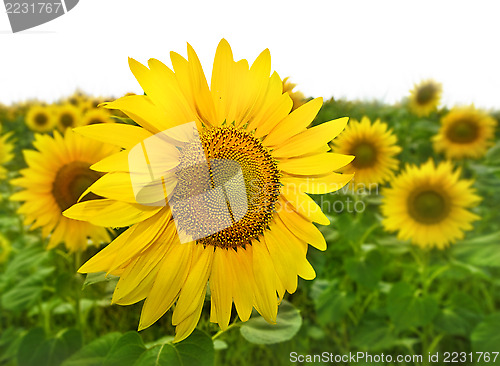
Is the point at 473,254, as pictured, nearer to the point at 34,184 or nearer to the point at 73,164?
the point at 73,164

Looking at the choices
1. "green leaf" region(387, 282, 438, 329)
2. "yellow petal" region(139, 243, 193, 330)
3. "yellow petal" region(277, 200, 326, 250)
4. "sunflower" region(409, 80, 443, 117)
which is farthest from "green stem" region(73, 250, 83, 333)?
"sunflower" region(409, 80, 443, 117)

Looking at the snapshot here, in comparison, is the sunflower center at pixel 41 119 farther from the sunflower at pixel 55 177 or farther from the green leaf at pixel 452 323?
the green leaf at pixel 452 323

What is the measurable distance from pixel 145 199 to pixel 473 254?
1.35 metres

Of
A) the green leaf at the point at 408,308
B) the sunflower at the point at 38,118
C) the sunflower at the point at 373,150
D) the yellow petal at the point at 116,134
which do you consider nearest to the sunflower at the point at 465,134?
the sunflower at the point at 373,150

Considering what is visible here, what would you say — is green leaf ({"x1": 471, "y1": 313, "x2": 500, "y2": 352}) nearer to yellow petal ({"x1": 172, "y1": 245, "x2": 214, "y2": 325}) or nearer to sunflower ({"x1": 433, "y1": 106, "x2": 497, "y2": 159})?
yellow petal ({"x1": 172, "y1": 245, "x2": 214, "y2": 325})

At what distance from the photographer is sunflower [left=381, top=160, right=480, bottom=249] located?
1821 mm

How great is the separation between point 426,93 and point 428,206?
230 cm

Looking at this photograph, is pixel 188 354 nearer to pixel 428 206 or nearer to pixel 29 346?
pixel 29 346

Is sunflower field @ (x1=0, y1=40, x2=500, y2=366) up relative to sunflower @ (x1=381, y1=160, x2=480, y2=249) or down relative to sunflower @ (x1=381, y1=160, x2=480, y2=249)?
up

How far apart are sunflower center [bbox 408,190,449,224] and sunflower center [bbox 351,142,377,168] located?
34 centimetres

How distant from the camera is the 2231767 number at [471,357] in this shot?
1.27 m

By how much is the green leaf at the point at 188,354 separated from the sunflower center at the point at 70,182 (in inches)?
21.3

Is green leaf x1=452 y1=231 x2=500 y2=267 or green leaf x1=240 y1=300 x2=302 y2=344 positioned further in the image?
green leaf x1=452 y1=231 x2=500 y2=267

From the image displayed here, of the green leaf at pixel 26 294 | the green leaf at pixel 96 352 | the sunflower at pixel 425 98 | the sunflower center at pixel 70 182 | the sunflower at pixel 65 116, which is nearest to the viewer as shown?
the green leaf at pixel 96 352
